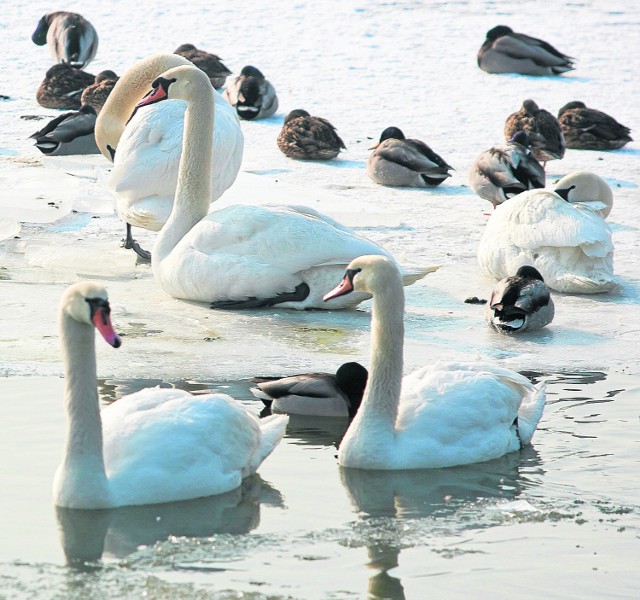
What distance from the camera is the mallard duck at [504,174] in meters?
10.3

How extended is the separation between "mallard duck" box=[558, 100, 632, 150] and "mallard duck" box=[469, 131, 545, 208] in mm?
2065

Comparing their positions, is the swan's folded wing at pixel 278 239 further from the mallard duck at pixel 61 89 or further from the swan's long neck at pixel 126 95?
the mallard duck at pixel 61 89

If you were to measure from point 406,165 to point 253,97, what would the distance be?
3236 millimetres

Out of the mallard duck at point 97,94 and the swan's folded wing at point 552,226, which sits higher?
the mallard duck at point 97,94

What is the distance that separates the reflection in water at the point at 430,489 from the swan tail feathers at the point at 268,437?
295mm

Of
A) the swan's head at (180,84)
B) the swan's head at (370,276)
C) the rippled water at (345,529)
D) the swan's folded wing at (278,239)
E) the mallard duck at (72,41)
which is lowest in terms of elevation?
the rippled water at (345,529)

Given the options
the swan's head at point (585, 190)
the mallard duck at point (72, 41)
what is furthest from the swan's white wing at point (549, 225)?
the mallard duck at point (72, 41)

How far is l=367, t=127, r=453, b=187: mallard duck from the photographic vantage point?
1109 cm

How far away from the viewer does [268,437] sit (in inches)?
210

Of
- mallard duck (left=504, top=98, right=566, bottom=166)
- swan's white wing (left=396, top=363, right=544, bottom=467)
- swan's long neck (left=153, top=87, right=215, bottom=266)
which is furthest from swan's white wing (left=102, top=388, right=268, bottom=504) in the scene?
mallard duck (left=504, top=98, right=566, bottom=166)

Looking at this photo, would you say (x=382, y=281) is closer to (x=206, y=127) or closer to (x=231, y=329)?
(x=231, y=329)

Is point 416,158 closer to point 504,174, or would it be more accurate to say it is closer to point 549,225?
point 504,174

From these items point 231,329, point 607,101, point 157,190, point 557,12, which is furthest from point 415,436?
point 557,12

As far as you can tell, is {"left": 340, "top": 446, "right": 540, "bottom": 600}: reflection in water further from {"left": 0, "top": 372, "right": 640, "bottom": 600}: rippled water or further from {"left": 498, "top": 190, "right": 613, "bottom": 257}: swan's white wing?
{"left": 498, "top": 190, "right": 613, "bottom": 257}: swan's white wing
